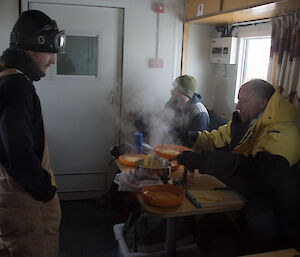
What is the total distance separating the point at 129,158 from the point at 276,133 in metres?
1.12

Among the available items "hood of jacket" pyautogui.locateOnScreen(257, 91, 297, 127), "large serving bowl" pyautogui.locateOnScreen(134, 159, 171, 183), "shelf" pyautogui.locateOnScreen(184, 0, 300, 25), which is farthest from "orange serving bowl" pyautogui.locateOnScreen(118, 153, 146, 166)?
"shelf" pyautogui.locateOnScreen(184, 0, 300, 25)

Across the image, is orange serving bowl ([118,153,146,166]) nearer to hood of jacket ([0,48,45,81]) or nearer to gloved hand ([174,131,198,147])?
gloved hand ([174,131,198,147])

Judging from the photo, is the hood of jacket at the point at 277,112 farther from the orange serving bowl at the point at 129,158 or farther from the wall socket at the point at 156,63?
the wall socket at the point at 156,63

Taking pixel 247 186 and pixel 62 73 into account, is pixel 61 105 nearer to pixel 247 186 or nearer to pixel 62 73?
pixel 62 73

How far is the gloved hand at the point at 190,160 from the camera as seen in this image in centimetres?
214

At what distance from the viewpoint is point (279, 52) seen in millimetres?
2871

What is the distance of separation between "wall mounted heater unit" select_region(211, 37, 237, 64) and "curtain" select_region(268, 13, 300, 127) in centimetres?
79

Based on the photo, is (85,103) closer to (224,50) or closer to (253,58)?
(224,50)

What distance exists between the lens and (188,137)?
9.59 ft

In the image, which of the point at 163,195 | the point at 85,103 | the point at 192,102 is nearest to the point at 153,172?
the point at 163,195

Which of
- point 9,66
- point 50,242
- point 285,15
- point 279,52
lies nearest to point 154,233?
point 50,242

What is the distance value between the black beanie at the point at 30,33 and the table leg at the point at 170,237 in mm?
1339

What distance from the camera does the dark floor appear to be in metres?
3.06

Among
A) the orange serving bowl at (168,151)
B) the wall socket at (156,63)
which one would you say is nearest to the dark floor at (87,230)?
the orange serving bowl at (168,151)
